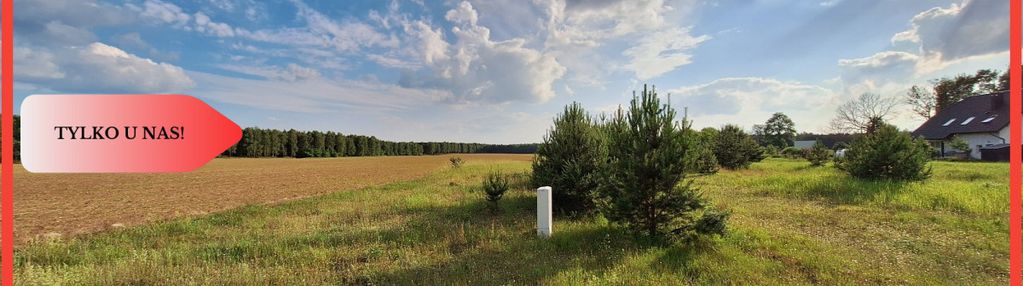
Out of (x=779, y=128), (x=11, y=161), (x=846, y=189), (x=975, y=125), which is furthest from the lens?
(x=779, y=128)

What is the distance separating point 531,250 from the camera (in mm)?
6137

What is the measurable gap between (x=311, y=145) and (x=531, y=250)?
79.0 m

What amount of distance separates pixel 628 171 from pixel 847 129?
57312 millimetres

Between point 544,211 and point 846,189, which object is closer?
point 544,211

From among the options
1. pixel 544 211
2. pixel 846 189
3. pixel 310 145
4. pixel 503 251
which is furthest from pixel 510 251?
pixel 310 145

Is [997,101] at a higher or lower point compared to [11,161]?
higher

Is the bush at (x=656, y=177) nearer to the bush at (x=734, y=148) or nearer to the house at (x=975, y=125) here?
the bush at (x=734, y=148)

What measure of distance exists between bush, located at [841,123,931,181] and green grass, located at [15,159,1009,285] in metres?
3.28

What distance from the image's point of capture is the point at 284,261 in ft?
18.9

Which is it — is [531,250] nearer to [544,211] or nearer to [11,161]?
[544,211]

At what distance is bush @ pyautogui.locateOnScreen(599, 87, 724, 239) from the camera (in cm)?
606

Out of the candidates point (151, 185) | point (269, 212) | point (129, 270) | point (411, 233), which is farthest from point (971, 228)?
point (151, 185)

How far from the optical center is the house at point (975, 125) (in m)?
30.9

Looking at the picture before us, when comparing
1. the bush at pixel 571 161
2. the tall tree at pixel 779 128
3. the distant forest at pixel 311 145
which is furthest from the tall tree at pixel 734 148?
the tall tree at pixel 779 128
